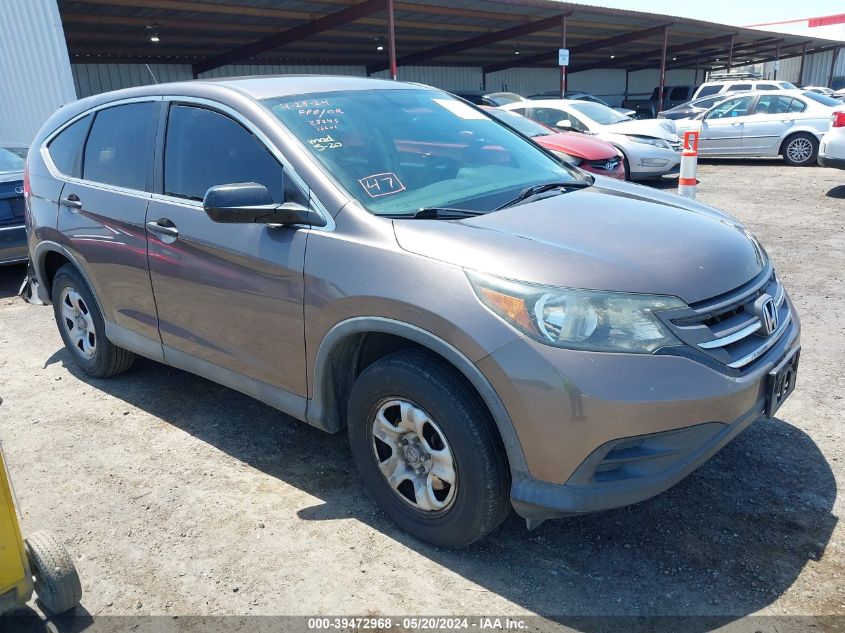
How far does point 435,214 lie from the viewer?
2777 mm

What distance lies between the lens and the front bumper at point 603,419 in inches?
87.2

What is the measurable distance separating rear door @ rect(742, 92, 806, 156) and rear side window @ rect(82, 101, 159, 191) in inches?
521

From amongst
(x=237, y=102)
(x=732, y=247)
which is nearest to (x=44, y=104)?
(x=237, y=102)

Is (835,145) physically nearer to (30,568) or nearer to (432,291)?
(432,291)

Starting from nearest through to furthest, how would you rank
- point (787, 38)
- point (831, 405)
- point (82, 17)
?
1. point (831, 405)
2. point (82, 17)
3. point (787, 38)

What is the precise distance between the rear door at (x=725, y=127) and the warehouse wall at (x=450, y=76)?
303 inches

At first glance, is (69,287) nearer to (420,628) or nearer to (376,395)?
(376,395)

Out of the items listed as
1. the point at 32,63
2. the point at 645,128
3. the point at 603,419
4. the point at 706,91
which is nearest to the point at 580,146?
the point at 645,128

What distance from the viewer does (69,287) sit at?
446cm

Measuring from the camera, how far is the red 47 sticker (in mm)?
2906

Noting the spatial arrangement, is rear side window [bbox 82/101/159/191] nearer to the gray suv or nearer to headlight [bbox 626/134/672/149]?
the gray suv

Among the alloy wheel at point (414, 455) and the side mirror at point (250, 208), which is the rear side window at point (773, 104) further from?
the alloy wheel at point (414, 455)

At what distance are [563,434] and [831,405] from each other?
7.49ft

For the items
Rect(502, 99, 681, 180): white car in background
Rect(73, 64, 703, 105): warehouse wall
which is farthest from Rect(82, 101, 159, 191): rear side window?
Rect(73, 64, 703, 105): warehouse wall
